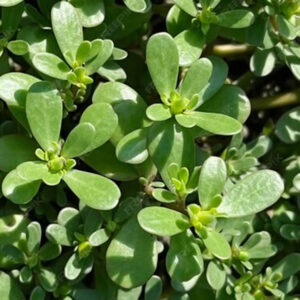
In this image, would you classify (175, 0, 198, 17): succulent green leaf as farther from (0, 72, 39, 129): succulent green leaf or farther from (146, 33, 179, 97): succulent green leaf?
(0, 72, 39, 129): succulent green leaf

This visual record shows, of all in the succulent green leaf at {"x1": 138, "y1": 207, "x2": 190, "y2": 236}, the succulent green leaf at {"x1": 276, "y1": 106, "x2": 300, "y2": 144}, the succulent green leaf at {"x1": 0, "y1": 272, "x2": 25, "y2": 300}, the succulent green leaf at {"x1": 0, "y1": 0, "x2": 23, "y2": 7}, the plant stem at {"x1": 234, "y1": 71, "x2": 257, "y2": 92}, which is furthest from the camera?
the plant stem at {"x1": 234, "y1": 71, "x2": 257, "y2": 92}

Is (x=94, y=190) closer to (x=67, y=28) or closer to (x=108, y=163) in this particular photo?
(x=108, y=163)

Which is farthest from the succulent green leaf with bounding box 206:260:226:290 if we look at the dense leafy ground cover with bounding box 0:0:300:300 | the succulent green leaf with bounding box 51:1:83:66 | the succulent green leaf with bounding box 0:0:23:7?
the succulent green leaf with bounding box 0:0:23:7

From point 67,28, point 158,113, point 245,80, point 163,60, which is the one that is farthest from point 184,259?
point 245,80

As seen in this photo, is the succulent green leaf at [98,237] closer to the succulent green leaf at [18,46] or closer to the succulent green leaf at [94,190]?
the succulent green leaf at [94,190]

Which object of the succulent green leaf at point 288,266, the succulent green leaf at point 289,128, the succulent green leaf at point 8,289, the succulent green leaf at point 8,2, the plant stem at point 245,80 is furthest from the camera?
the plant stem at point 245,80

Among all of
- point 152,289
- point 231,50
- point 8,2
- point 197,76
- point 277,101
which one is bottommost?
point 152,289

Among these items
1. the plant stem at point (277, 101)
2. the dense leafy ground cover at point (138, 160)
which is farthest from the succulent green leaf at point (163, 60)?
the plant stem at point (277, 101)
